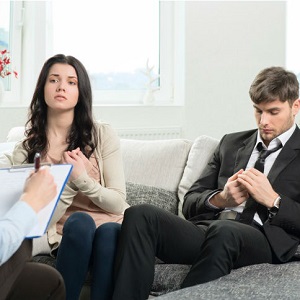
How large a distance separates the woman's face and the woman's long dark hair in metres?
0.02

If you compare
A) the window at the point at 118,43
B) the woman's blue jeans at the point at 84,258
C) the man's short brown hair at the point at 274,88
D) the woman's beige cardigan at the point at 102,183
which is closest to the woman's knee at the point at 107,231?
the woman's blue jeans at the point at 84,258

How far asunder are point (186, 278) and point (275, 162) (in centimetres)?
68

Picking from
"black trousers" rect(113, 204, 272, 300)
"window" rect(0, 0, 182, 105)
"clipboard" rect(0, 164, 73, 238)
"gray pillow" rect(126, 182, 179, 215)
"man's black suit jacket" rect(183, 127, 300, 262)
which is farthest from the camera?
"window" rect(0, 0, 182, 105)

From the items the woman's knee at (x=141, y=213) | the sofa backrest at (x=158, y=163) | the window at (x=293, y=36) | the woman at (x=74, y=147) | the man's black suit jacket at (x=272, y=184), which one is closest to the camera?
the woman's knee at (x=141, y=213)

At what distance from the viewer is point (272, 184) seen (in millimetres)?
2773

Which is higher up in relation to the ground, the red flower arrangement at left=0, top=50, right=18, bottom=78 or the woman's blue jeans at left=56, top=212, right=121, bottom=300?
the red flower arrangement at left=0, top=50, right=18, bottom=78

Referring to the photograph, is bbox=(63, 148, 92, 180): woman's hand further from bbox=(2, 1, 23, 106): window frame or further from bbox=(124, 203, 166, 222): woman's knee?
bbox=(2, 1, 23, 106): window frame

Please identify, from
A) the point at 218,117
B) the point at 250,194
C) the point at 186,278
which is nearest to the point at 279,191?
→ the point at 250,194

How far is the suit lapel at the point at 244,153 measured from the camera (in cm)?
296

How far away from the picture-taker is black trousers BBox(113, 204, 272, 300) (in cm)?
241

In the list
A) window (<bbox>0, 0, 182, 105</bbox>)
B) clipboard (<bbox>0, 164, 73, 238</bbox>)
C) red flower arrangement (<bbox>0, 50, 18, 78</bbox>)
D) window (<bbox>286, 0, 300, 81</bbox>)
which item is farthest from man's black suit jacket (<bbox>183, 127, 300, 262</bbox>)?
window (<bbox>286, 0, 300, 81</bbox>)

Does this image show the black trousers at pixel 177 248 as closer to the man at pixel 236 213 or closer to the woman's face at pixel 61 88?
the man at pixel 236 213

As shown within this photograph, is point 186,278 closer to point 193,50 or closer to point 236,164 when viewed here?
point 236,164

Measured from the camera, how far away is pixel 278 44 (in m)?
5.48
